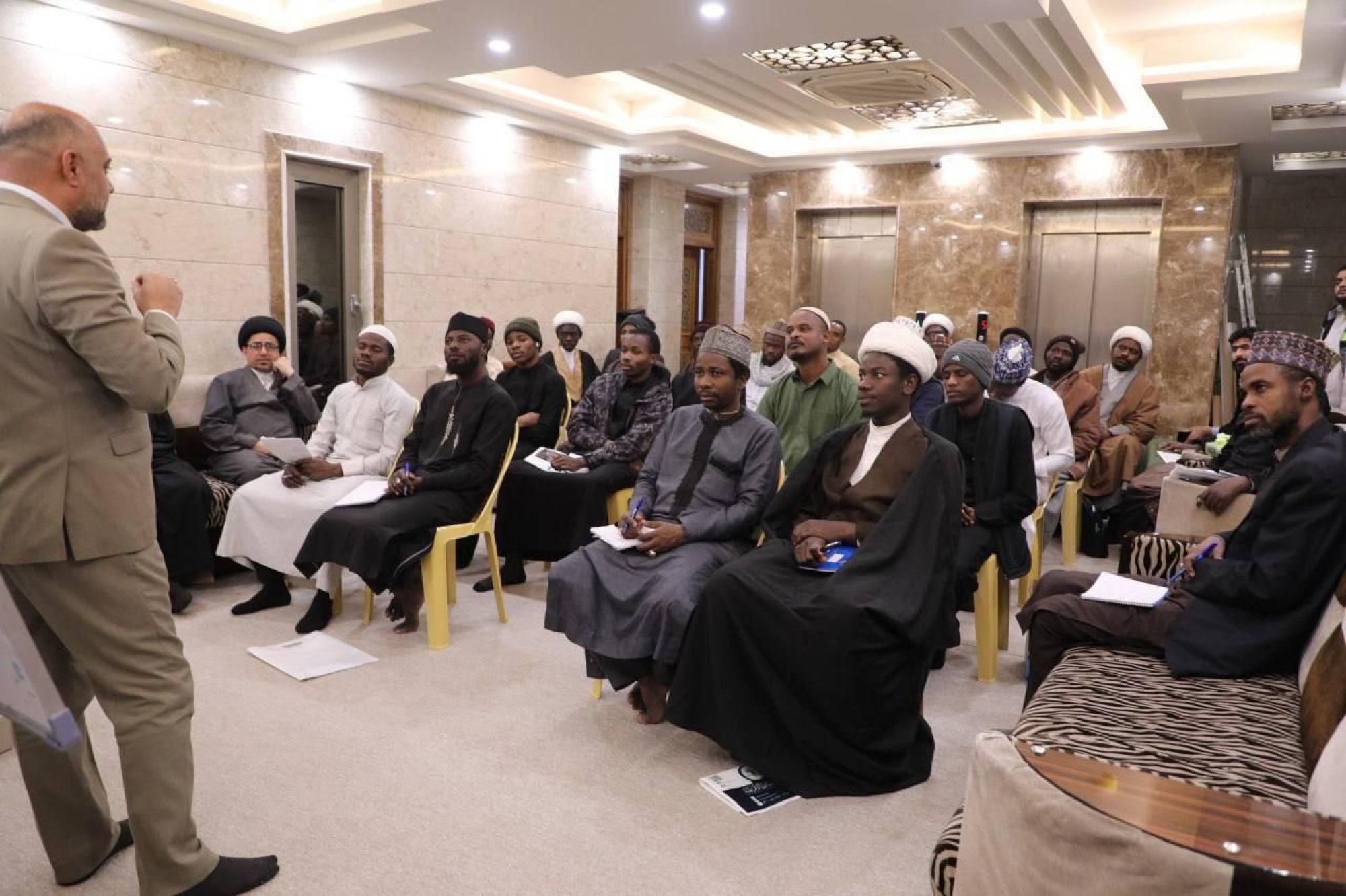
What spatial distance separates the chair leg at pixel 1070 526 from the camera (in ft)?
20.5

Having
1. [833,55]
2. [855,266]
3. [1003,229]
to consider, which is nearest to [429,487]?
[833,55]

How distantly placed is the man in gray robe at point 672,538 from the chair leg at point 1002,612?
1.21 metres

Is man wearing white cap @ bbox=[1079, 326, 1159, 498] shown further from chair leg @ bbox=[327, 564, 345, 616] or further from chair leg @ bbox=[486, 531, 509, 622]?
chair leg @ bbox=[327, 564, 345, 616]

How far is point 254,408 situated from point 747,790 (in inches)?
166

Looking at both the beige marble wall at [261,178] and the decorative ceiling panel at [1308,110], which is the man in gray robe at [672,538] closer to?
the beige marble wall at [261,178]

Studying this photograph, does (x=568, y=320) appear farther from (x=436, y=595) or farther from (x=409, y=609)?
(x=436, y=595)

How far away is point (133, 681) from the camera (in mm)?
2166

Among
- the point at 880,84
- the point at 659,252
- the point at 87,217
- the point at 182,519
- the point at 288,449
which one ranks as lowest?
the point at 182,519

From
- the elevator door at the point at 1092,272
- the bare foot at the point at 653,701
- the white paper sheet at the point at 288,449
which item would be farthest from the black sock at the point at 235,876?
the elevator door at the point at 1092,272

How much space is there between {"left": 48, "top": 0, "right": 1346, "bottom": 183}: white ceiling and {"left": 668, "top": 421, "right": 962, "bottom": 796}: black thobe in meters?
3.70

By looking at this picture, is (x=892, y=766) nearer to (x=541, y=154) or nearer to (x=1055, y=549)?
(x=1055, y=549)

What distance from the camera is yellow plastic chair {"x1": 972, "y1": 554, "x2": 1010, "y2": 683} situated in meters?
4.12

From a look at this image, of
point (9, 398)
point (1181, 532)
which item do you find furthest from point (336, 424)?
point (1181, 532)

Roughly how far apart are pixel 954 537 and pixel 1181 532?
6.03ft
